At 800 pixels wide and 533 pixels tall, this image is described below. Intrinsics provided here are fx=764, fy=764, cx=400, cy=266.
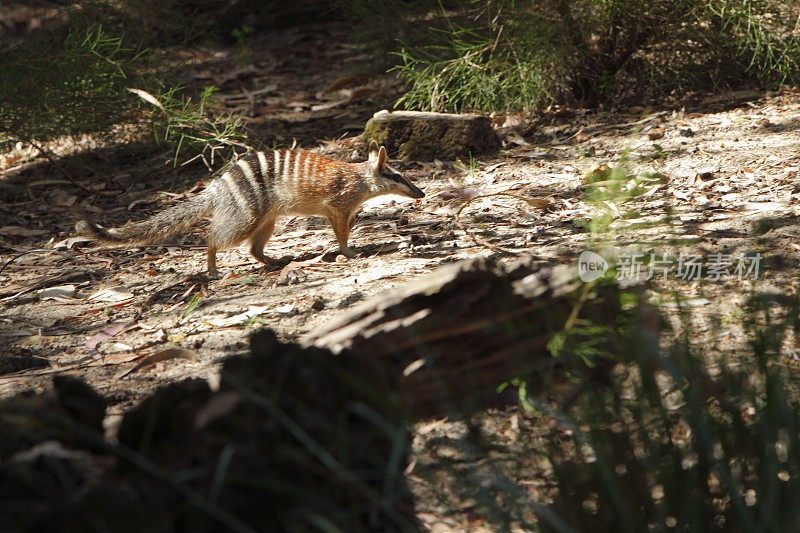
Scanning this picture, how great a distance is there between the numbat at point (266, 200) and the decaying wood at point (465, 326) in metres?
2.34

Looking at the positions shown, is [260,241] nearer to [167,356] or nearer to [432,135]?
[167,356]

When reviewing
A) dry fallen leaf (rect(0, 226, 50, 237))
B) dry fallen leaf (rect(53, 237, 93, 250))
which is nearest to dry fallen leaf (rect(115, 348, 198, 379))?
dry fallen leaf (rect(53, 237, 93, 250))

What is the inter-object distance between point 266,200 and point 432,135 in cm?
184

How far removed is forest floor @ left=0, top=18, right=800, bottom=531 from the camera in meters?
2.96

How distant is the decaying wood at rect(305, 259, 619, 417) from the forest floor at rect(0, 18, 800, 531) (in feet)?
0.75

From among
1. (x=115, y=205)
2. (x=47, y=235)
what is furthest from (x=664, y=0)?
(x=47, y=235)

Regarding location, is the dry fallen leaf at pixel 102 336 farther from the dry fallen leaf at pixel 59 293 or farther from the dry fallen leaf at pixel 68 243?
the dry fallen leaf at pixel 68 243

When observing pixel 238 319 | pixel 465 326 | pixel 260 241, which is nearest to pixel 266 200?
pixel 260 241

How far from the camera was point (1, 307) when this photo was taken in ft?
13.6

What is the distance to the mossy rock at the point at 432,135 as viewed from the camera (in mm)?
5934

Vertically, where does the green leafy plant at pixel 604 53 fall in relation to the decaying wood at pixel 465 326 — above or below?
above

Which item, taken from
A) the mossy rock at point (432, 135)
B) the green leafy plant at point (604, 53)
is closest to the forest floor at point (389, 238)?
the mossy rock at point (432, 135)

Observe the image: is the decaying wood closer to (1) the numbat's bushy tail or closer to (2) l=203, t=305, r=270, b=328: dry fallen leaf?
(2) l=203, t=305, r=270, b=328: dry fallen leaf

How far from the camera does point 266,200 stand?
464cm
